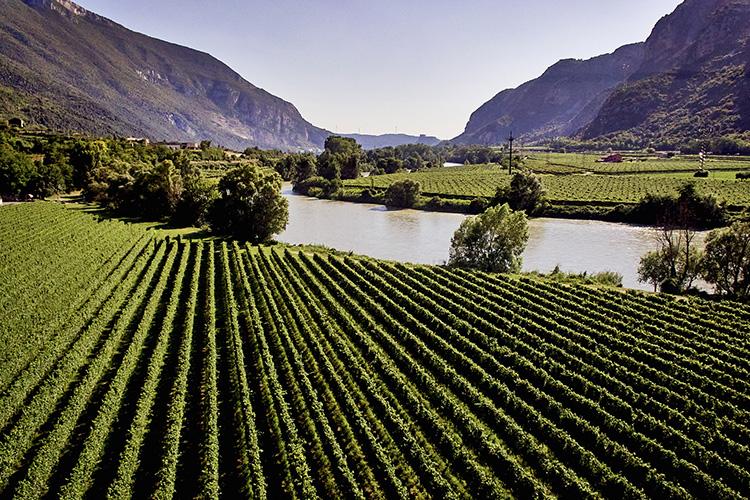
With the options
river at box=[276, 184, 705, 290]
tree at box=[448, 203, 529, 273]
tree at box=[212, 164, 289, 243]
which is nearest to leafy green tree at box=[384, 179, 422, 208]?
river at box=[276, 184, 705, 290]

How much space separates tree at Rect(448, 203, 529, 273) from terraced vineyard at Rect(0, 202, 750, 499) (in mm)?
8051

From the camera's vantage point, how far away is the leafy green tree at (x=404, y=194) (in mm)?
91312

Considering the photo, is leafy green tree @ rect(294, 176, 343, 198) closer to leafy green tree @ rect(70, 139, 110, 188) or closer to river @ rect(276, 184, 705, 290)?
river @ rect(276, 184, 705, 290)

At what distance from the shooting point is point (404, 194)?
91.2 metres

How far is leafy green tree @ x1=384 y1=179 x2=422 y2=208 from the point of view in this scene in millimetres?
91312

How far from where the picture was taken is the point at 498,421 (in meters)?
17.4

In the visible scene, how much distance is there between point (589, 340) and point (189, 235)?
4894 centimetres

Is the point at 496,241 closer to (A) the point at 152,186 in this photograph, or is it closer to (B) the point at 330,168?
(A) the point at 152,186

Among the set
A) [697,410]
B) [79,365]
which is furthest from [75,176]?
[697,410]

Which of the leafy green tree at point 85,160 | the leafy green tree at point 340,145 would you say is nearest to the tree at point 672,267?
the leafy green tree at point 85,160

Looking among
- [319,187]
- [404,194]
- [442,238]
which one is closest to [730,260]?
[442,238]

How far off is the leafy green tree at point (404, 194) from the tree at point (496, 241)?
163ft

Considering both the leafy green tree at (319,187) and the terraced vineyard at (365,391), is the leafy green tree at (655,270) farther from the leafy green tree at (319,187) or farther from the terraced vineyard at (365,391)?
the leafy green tree at (319,187)

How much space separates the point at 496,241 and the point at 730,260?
18035 millimetres
